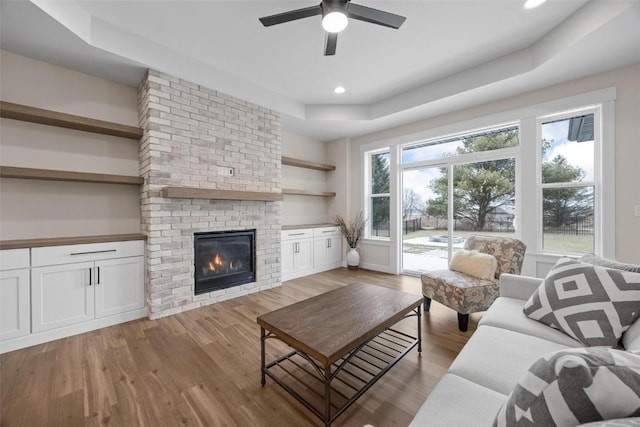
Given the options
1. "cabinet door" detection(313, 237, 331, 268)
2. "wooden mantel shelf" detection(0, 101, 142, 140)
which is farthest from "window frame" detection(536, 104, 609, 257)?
"wooden mantel shelf" detection(0, 101, 142, 140)

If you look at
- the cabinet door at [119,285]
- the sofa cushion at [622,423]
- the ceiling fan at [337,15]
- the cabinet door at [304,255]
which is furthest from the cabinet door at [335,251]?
the sofa cushion at [622,423]

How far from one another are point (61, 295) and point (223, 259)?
1.59 meters

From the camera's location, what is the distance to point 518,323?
Result: 1.63 m

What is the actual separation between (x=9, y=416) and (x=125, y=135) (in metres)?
2.69

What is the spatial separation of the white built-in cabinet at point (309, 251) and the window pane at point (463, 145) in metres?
2.09

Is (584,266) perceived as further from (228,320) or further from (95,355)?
(95,355)

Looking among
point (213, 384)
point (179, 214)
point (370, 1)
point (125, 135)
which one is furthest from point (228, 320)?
point (370, 1)

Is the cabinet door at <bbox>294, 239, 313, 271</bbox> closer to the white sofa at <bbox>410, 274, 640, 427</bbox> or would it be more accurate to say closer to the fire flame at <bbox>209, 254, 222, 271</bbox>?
the fire flame at <bbox>209, 254, 222, 271</bbox>

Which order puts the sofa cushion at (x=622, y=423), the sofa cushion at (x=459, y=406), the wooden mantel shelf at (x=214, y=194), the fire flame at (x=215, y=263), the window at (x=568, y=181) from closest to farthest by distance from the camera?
the sofa cushion at (x=622, y=423) → the sofa cushion at (x=459, y=406) → the wooden mantel shelf at (x=214, y=194) → the window at (x=568, y=181) → the fire flame at (x=215, y=263)

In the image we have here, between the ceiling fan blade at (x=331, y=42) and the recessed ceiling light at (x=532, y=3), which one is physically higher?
the recessed ceiling light at (x=532, y=3)

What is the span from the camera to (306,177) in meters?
5.43

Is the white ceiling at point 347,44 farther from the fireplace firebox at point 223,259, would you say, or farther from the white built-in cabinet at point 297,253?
the white built-in cabinet at point 297,253

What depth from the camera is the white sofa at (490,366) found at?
93 centimetres

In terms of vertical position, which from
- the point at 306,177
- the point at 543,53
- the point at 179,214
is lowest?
the point at 179,214
